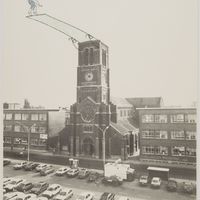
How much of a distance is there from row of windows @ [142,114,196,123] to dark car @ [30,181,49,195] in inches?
84.9

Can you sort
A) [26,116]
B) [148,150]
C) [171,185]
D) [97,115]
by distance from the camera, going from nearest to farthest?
1. [171,185]
2. [148,150]
3. [97,115]
4. [26,116]

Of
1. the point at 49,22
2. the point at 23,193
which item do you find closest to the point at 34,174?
the point at 23,193

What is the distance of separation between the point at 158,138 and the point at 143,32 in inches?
67.9

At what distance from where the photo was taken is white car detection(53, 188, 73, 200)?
4900 millimetres

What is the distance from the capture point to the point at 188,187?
4.16 meters

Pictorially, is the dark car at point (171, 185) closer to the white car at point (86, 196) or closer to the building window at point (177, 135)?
the building window at point (177, 135)

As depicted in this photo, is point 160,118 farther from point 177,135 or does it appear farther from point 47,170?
point 47,170

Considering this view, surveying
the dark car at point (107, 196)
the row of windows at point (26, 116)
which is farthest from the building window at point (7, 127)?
the dark car at point (107, 196)

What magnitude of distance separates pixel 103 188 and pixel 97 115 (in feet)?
4.01

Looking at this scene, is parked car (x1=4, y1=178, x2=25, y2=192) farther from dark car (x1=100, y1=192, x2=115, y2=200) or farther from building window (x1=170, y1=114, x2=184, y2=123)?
building window (x1=170, y1=114, x2=184, y2=123)

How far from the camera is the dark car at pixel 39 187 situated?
5173 millimetres

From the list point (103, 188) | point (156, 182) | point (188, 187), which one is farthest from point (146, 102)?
point (103, 188)

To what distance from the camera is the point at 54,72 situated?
18.2 ft

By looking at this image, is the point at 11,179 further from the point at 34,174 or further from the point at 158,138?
the point at 158,138
